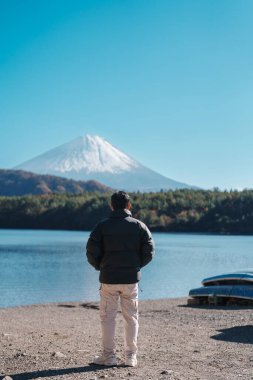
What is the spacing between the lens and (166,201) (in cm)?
14700

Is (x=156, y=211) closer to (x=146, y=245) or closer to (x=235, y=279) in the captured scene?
(x=235, y=279)

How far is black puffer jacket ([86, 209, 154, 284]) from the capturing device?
285 inches

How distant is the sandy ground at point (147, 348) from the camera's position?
696 cm

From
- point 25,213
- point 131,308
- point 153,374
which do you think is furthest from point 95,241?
point 25,213

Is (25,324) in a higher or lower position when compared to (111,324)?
lower

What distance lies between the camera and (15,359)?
7.79 m

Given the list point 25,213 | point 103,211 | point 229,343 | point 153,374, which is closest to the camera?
point 153,374

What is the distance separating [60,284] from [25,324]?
64.3 feet

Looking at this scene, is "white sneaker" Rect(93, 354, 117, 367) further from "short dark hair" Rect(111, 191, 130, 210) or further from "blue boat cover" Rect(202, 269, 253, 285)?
"blue boat cover" Rect(202, 269, 253, 285)

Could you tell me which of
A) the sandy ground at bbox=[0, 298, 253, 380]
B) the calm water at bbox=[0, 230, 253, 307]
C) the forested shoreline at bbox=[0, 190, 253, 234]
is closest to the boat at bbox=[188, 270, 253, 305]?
the sandy ground at bbox=[0, 298, 253, 380]

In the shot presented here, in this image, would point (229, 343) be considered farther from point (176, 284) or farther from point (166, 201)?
point (166, 201)

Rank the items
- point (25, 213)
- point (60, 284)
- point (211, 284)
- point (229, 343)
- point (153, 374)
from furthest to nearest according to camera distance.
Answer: point (25, 213), point (60, 284), point (211, 284), point (229, 343), point (153, 374)

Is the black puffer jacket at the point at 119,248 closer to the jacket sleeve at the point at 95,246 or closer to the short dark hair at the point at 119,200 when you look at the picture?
the jacket sleeve at the point at 95,246

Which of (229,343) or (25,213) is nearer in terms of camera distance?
(229,343)
